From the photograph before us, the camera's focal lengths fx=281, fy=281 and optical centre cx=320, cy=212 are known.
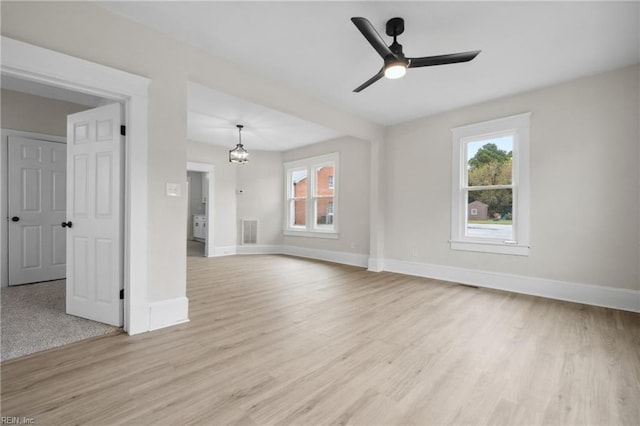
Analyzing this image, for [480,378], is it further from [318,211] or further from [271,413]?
[318,211]

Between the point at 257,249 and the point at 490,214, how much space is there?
5.35 m

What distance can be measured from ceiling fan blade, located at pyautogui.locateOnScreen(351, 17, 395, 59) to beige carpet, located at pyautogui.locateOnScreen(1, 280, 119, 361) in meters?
3.18

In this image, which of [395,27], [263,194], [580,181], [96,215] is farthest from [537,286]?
[263,194]

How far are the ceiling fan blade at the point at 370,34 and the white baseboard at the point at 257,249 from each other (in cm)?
595

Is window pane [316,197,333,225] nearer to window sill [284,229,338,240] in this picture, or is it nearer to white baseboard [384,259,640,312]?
window sill [284,229,338,240]

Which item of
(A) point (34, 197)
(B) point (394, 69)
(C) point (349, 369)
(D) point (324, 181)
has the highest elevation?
(B) point (394, 69)

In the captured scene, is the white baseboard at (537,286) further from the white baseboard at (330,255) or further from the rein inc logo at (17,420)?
the rein inc logo at (17,420)

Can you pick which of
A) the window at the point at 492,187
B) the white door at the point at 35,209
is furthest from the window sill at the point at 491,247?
the white door at the point at 35,209

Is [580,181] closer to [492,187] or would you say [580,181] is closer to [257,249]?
[492,187]

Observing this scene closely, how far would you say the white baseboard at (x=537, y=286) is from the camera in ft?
10.4

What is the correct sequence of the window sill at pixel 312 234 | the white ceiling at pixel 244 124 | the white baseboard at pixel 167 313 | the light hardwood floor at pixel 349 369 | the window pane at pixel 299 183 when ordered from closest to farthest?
the light hardwood floor at pixel 349 369 < the white baseboard at pixel 167 313 < the white ceiling at pixel 244 124 < the window sill at pixel 312 234 < the window pane at pixel 299 183

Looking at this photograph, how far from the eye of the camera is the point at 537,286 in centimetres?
371

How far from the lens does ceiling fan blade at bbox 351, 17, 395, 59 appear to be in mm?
1920

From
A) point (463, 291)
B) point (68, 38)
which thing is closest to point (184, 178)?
point (68, 38)
